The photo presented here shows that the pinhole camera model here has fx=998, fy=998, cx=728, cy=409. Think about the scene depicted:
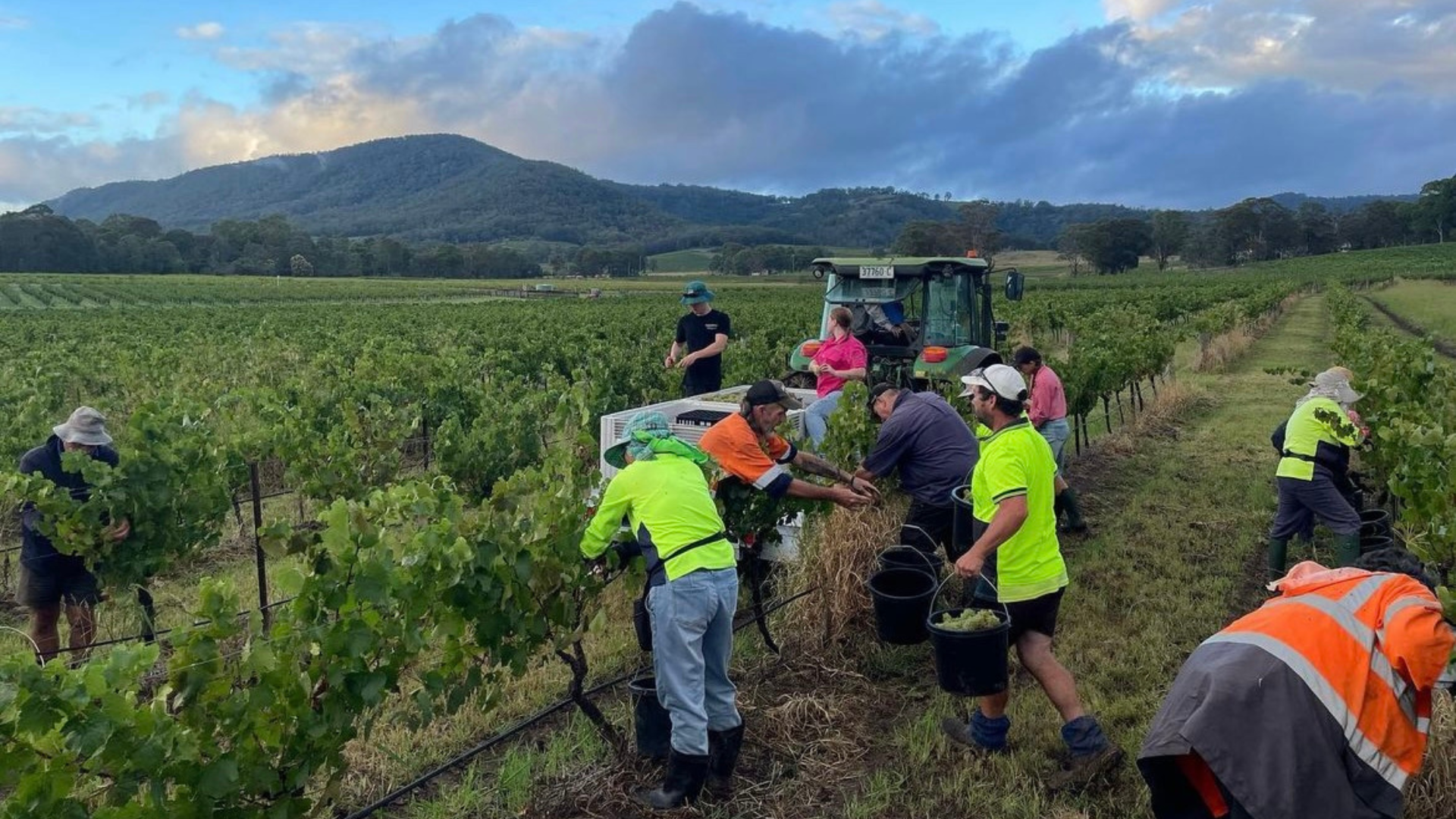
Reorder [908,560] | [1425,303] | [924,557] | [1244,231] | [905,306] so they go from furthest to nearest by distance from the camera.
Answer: [1244,231] → [1425,303] → [905,306] → [908,560] → [924,557]

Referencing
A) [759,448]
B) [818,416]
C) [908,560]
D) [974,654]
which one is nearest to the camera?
[974,654]

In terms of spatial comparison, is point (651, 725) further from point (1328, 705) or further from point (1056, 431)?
point (1056, 431)

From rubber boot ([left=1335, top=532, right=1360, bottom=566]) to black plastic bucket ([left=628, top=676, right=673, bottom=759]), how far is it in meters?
4.63

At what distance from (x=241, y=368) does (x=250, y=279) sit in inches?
2501

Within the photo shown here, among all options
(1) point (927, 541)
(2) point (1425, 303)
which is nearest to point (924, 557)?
(1) point (927, 541)

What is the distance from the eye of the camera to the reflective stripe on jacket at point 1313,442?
636 cm

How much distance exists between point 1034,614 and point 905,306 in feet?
23.3

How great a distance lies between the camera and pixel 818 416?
7.43 metres

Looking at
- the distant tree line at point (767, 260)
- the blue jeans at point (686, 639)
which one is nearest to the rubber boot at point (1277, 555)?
the blue jeans at point (686, 639)

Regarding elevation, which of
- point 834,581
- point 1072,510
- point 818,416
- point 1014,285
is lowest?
point 1072,510

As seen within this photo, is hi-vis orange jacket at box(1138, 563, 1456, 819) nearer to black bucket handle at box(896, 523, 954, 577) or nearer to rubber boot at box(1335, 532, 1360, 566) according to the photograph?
black bucket handle at box(896, 523, 954, 577)

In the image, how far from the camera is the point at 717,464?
205 inches

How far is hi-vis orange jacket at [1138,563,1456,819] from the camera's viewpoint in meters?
2.45

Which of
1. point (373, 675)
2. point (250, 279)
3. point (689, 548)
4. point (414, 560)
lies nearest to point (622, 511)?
point (689, 548)
